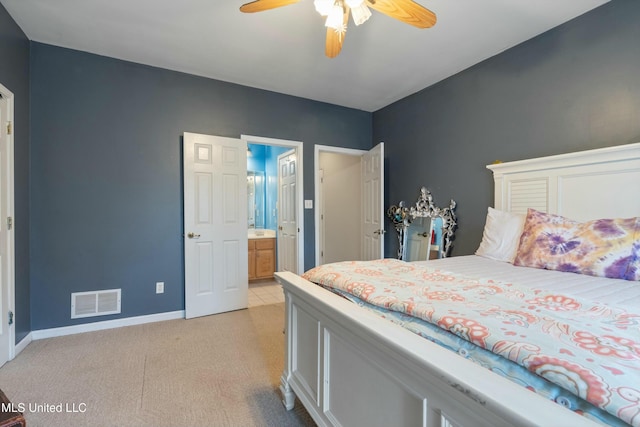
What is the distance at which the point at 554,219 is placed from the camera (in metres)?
1.94

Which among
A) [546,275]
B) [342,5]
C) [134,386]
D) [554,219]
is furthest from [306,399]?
[342,5]

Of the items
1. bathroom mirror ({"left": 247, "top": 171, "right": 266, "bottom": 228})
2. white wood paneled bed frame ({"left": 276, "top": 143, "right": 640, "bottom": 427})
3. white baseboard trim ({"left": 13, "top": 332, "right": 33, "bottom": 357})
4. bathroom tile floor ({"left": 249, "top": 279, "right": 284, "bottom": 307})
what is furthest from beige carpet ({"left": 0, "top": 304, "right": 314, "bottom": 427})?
bathroom mirror ({"left": 247, "top": 171, "right": 266, "bottom": 228})

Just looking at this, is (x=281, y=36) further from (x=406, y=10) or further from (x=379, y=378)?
(x=379, y=378)

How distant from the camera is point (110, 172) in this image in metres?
2.80

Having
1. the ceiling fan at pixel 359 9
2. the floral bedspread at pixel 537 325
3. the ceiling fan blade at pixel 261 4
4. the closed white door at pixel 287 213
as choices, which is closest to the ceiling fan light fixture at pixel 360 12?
the ceiling fan at pixel 359 9

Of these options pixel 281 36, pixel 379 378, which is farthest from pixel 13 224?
pixel 379 378

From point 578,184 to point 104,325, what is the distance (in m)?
4.15

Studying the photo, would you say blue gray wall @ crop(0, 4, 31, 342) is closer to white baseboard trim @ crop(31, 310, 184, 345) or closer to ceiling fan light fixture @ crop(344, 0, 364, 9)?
white baseboard trim @ crop(31, 310, 184, 345)

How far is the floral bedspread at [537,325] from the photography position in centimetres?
55

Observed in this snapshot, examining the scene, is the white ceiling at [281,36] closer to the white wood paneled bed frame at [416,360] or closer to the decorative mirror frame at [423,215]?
the white wood paneled bed frame at [416,360]

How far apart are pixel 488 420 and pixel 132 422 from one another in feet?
5.76

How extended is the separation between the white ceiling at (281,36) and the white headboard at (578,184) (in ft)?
3.60

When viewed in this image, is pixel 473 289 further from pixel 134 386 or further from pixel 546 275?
pixel 134 386

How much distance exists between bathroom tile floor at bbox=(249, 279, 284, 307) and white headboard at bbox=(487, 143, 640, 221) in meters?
2.73
